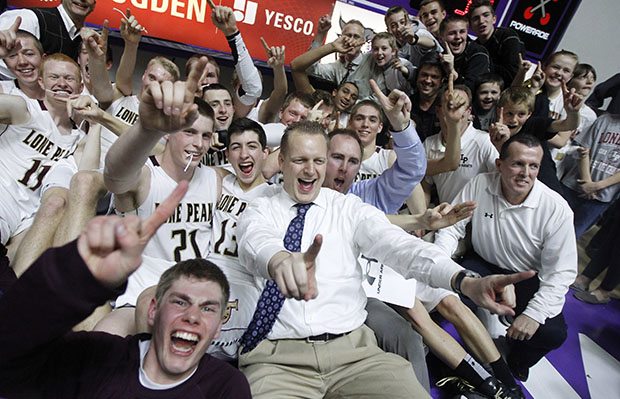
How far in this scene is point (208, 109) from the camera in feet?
7.48

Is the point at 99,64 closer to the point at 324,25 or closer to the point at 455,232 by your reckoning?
the point at 324,25

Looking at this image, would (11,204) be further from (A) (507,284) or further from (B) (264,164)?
(A) (507,284)

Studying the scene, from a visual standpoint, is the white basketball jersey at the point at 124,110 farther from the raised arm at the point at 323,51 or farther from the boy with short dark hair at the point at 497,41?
the boy with short dark hair at the point at 497,41

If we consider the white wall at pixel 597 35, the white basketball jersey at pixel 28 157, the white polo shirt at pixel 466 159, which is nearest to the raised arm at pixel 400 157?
the white polo shirt at pixel 466 159

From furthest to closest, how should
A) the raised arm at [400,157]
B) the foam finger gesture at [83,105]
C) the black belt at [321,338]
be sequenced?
the raised arm at [400,157]
the foam finger gesture at [83,105]
the black belt at [321,338]

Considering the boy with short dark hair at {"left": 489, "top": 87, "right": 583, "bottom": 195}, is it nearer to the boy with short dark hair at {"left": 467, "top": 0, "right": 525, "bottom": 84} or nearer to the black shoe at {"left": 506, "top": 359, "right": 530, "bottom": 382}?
the boy with short dark hair at {"left": 467, "top": 0, "right": 525, "bottom": 84}

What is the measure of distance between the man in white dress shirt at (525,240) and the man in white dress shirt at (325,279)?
→ 1217mm

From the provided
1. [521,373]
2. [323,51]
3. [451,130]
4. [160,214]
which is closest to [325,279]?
[160,214]

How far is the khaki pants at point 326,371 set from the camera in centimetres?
154

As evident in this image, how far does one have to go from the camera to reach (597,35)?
23.2ft

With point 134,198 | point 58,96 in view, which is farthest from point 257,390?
point 58,96

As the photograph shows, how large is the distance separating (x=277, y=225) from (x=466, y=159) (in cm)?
222

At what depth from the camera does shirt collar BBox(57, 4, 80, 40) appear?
322 cm

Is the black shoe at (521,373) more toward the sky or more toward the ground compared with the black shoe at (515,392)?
more toward the ground
